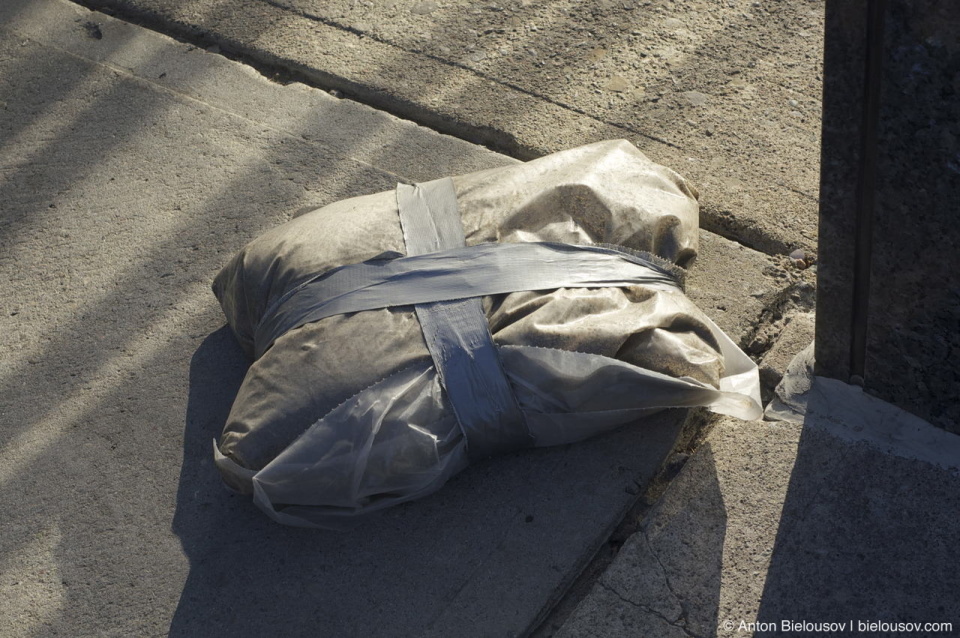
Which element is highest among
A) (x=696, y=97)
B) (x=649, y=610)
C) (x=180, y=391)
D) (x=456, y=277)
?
(x=456, y=277)

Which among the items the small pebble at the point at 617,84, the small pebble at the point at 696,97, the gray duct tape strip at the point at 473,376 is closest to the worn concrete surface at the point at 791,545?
the gray duct tape strip at the point at 473,376

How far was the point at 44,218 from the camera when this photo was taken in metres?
3.03

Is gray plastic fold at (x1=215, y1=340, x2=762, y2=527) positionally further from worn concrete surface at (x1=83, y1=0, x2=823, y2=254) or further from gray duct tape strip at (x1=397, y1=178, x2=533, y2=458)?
worn concrete surface at (x1=83, y1=0, x2=823, y2=254)

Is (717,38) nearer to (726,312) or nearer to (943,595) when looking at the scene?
(726,312)

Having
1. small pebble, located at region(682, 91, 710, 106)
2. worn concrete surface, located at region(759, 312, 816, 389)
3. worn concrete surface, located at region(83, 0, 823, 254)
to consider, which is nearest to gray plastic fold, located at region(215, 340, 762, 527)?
worn concrete surface, located at region(759, 312, 816, 389)

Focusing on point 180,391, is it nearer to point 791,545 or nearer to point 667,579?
point 667,579

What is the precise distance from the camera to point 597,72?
327cm

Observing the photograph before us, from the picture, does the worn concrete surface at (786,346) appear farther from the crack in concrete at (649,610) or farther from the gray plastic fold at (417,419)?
the crack in concrete at (649,610)

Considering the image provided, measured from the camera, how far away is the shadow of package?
2057 mm

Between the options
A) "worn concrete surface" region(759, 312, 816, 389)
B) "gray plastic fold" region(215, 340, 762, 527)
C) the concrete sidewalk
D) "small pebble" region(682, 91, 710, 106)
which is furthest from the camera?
"small pebble" region(682, 91, 710, 106)

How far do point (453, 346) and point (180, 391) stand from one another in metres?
0.83

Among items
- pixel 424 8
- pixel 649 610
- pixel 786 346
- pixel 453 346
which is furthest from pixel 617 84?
pixel 649 610

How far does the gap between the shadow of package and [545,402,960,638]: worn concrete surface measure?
175mm

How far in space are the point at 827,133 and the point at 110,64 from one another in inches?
106
